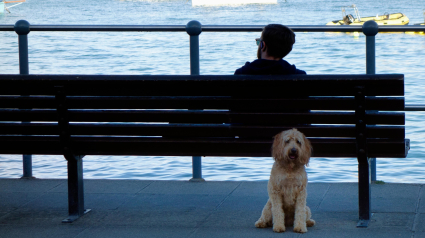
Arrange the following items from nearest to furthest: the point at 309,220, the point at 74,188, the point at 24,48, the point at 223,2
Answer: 1. the point at 309,220
2. the point at 74,188
3. the point at 24,48
4. the point at 223,2

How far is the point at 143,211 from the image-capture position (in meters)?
4.05

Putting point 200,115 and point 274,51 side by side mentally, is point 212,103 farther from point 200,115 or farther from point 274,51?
point 274,51

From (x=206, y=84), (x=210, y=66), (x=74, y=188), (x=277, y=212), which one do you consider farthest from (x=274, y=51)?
(x=210, y=66)

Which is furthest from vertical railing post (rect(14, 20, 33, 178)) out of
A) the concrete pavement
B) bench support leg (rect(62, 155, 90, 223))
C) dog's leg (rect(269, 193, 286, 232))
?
dog's leg (rect(269, 193, 286, 232))

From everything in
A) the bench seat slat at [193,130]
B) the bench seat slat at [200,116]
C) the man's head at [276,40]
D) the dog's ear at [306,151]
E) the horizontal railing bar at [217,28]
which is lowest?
the dog's ear at [306,151]

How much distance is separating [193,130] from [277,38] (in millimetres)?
690

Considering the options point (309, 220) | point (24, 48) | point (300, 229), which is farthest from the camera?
point (24, 48)

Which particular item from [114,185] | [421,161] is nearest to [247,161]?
[421,161]

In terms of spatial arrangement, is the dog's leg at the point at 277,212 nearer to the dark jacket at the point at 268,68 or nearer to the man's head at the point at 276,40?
the dark jacket at the point at 268,68

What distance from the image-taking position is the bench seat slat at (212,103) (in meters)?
3.47

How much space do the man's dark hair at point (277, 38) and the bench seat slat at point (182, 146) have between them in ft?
1.71

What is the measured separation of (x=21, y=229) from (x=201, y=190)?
1349mm

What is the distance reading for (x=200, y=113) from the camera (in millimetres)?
3605

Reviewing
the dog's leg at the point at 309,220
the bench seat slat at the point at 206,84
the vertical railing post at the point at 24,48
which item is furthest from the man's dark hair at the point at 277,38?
the vertical railing post at the point at 24,48
